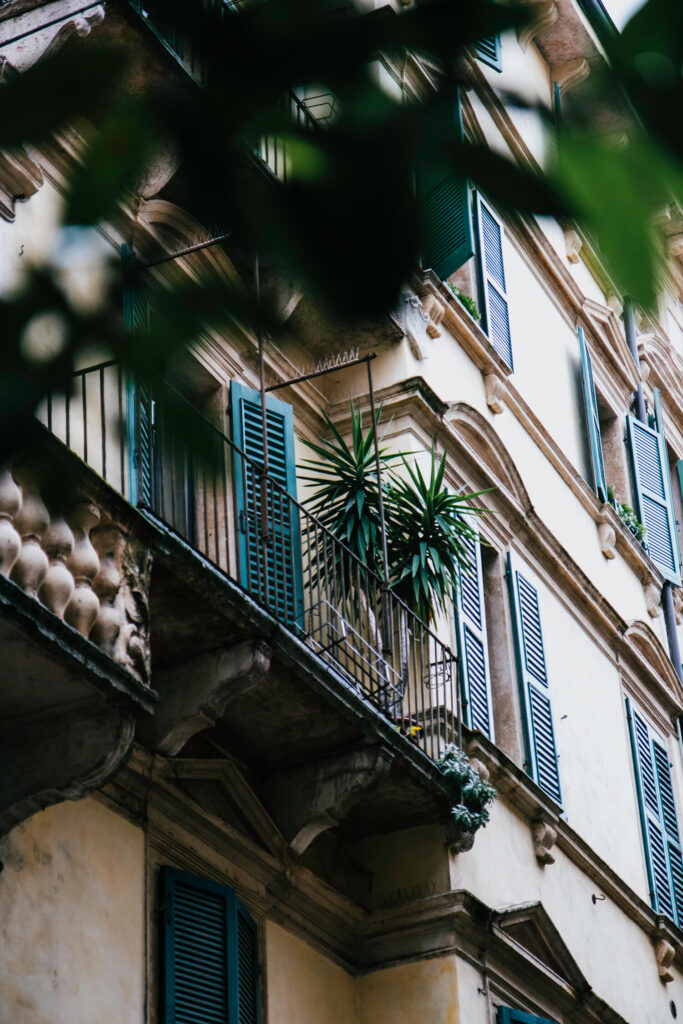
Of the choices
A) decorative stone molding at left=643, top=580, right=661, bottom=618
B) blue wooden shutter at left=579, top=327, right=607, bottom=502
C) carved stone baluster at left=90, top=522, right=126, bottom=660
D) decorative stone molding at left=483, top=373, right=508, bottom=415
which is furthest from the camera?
decorative stone molding at left=643, top=580, right=661, bottom=618

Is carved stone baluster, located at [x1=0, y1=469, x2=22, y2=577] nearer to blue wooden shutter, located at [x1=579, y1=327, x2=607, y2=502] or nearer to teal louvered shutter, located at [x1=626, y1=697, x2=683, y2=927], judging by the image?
teal louvered shutter, located at [x1=626, y1=697, x2=683, y2=927]

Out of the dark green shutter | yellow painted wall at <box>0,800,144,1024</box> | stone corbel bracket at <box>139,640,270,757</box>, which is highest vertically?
stone corbel bracket at <box>139,640,270,757</box>

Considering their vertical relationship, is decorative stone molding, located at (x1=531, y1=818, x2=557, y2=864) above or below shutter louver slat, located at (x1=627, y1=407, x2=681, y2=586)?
below

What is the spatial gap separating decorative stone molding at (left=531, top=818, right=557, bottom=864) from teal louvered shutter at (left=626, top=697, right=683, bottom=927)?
228 cm

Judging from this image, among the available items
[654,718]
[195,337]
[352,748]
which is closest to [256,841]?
[352,748]

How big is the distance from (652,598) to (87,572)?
10.1 meters

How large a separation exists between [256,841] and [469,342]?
4970 millimetres

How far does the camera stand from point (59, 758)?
23.7ft

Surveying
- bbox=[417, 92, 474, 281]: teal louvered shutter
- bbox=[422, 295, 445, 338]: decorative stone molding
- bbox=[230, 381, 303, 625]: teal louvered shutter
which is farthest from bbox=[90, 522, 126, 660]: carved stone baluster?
bbox=[422, 295, 445, 338]: decorative stone molding

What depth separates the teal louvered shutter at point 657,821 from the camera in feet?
46.5

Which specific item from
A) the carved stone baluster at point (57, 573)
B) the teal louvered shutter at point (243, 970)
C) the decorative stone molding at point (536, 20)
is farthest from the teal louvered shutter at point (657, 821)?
the decorative stone molding at point (536, 20)

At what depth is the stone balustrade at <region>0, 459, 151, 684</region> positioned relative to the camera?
676 cm

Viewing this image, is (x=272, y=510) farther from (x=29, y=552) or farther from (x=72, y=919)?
(x=29, y=552)

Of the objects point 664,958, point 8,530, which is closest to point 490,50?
point 8,530
